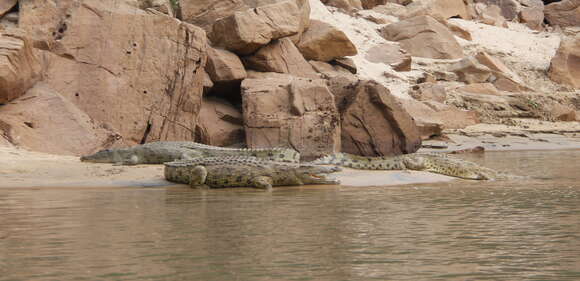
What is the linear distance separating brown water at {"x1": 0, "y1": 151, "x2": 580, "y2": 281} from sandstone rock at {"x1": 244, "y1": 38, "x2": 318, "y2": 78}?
9137 mm

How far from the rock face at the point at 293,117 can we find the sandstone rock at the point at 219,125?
114 cm

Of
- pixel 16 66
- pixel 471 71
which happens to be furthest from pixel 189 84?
pixel 471 71

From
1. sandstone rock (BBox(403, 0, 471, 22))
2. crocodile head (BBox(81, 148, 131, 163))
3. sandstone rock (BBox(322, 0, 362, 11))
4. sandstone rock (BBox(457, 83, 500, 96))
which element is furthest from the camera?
sandstone rock (BBox(403, 0, 471, 22))

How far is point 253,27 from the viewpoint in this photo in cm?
1638

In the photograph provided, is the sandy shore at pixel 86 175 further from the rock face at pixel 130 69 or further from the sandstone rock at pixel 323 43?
the sandstone rock at pixel 323 43

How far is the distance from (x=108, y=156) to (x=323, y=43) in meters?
10.3

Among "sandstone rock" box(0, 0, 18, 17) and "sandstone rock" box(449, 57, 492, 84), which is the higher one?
"sandstone rock" box(0, 0, 18, 17)

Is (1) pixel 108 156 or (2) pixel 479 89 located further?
(2) pixel 479 89

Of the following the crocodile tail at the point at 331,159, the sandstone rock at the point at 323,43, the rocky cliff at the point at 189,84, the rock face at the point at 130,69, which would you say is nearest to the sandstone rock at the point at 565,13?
the rocky cliff at the point at 189,84

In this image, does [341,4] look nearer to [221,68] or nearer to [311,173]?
[221,68]

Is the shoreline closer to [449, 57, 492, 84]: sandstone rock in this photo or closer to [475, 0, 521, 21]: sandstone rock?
[449, 57, 492, 84]: sandstone rock

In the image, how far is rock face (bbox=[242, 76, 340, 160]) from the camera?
13.8 meters

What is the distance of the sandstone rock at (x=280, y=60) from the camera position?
17172 mm

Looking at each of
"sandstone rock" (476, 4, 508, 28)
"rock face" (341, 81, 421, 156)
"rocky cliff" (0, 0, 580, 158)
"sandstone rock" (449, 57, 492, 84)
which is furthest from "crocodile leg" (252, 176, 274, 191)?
"sandstone rock" (476, 4, 508, 28)
